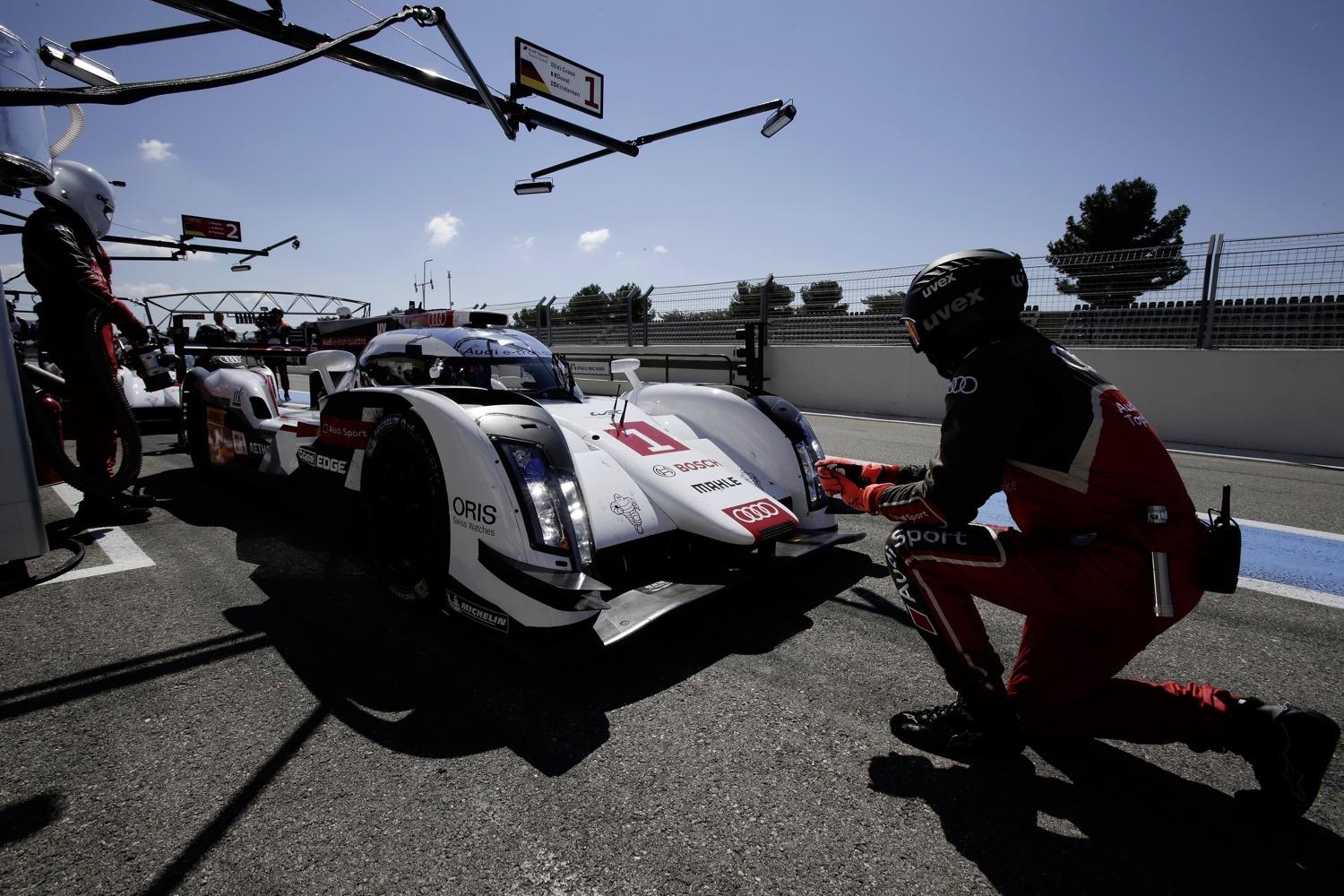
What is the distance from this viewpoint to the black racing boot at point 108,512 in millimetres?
3969

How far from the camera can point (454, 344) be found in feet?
12.1

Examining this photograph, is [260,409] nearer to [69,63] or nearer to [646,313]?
[69,63]

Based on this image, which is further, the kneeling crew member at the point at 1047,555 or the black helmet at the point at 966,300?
the black helmet at the point at 966,300

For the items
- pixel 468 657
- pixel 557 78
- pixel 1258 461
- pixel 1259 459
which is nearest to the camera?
pixel 468 657

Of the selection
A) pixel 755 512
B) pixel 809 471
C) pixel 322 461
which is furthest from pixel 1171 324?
pixel 322 461

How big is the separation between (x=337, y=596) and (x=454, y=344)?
1.52 metres

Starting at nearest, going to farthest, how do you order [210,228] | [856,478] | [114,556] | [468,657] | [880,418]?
1. [856,478]
2. [468,657]
3. [114,556]
4. [880,418]
5. [210,228]

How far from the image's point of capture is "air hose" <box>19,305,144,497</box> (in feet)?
12.0

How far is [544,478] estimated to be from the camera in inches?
87.8

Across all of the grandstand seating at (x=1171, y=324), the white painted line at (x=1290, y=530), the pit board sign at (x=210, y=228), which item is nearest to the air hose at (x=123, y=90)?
the white painted line at (x=1290, y=530)

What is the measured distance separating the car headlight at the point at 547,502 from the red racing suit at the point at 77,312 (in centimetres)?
350

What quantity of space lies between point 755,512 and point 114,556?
11.1 feet

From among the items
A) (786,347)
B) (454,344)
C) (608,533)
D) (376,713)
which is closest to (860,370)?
(786,347)

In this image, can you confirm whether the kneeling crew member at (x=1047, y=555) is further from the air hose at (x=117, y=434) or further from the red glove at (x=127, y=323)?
the red glove at (x=127, y=323)
